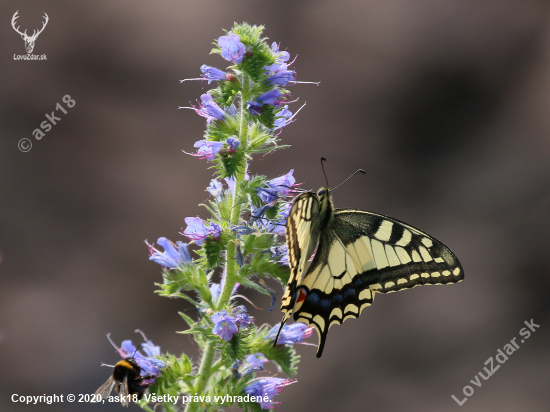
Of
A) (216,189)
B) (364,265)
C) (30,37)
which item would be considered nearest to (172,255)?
(216,189)

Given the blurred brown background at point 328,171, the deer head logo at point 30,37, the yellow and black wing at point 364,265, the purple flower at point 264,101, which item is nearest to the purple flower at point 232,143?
the purple flower at point 264,101

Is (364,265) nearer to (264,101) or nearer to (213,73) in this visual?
(264,101)

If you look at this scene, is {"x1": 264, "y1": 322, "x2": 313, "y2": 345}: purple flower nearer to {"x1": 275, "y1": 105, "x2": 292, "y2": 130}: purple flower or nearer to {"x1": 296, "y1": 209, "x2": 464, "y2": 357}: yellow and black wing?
{"x1": 296, "y1": 209, "x2": 464, "y2": 357}: yellow and black wing

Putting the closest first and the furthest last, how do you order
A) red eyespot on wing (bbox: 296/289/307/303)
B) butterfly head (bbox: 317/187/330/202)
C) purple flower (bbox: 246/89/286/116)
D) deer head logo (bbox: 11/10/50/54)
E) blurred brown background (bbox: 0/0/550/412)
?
purple flower (bbox: 246/89/286/116)
red eyespot on wing (bbox: 296/289/307/303)
butterfly head (bbox: 317/187/330/202)
blurred brown background (bbox: 0/0/550/412)
deer head logo (bbox: 11/10/50/54)

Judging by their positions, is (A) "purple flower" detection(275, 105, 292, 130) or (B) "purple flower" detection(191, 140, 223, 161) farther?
(A) "purple flower" detection(275, 105, 292, 130)

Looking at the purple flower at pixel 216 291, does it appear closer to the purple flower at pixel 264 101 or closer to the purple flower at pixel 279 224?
A: the purple flower at pixel 279 224

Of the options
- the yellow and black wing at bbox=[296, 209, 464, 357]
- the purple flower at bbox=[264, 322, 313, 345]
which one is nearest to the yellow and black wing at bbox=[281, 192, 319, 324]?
the yellow and black wing at bbox=[296, 209, 464, 357]

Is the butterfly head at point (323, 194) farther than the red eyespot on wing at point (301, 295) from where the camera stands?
Yes
